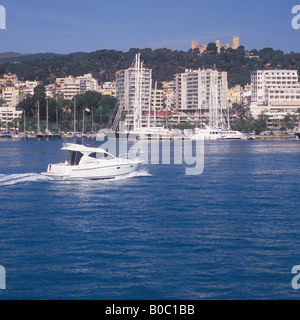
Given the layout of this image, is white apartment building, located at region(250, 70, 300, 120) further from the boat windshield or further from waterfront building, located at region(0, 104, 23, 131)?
the boat windshield

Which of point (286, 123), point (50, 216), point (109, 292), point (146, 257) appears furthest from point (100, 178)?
point (286, 123)

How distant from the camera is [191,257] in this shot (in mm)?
18312

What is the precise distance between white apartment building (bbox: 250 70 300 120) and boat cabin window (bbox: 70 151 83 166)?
131 meters

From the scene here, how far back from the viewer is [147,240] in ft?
67.5

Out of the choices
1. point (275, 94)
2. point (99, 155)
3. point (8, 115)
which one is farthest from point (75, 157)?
point (275, 94)

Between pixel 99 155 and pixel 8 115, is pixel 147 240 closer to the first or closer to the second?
pixel 99 155

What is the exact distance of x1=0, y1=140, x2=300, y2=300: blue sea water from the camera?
15680 mm

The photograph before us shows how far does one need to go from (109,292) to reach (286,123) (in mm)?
144325

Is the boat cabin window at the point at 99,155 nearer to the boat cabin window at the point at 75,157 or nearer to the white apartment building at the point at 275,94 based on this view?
the boat cabin window at the point at 75,157

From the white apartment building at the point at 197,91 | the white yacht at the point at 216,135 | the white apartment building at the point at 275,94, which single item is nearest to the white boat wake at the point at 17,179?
the white yacht at the point at 216,135

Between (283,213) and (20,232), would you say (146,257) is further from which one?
(283,213)

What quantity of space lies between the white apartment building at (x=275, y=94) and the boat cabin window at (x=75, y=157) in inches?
5161

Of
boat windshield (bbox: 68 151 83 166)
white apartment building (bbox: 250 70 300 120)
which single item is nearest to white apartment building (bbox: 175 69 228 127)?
white apartment building (bbox: 250 70 300 120)

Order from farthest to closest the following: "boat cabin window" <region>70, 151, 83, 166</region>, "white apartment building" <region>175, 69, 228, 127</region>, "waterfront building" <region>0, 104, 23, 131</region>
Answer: "white apartment building" <region>175, 69, 228, 127</region>, "waterfront building" <region>0, 104, 23, 131</region>, "boat cabin window" <region>70, 151, 83, 166</region>
